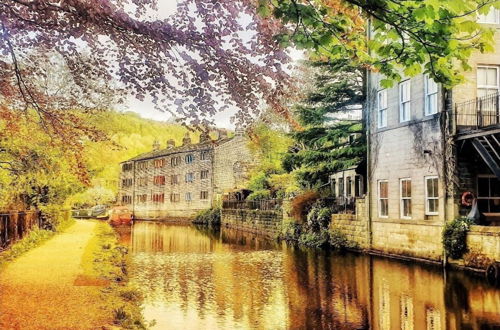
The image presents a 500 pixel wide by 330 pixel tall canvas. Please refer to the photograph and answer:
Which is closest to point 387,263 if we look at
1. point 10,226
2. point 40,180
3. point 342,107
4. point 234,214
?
point 342,107

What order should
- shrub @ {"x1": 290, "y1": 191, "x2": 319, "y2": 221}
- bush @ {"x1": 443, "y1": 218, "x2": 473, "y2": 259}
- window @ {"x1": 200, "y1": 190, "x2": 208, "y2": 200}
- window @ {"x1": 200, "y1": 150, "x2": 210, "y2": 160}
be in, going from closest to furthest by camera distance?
1. bush @ {"x1": 443, "y1": 218, "x2": 473, "y2": 259}
2. shrub @ {"x1": 290, "y1": 191, "x2": 319, "y2": 221}
3. window @ {"x1": 200, "y1": 190, "x2": 208, "y2": 200}
4. window @ {"x1": 200, "y1": 150, "x2": 210, "y2": 160}

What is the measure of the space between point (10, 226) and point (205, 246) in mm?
12648

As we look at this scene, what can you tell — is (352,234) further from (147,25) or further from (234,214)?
(234,214)

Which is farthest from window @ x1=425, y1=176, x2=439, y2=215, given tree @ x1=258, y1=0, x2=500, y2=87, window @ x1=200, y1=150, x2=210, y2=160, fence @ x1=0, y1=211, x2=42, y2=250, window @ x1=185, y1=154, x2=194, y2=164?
window @ x1=185, y1=154, x2=194, y2=164

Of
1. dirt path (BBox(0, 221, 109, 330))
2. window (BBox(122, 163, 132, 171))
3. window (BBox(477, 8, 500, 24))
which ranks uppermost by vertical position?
window (BBox(477, 8, 500, 24))

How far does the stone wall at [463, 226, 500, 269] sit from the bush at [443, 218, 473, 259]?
0.67ft

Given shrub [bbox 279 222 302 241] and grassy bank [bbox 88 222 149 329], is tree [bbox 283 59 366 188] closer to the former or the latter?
shrub [bbox 279 222 302 241]

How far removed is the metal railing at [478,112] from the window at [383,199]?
5.16 m

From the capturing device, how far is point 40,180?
73.7 ft

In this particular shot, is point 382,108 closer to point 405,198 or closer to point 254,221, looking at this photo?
point 405,198

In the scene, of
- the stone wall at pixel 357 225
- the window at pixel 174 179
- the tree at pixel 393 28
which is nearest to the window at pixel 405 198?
the stone wall at pixel 357 225

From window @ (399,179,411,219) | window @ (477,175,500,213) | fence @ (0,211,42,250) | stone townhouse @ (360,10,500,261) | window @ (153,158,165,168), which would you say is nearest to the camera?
fence @ (0,211,42,250)

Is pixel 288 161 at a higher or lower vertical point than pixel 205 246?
higher

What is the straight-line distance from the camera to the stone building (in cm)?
6231
